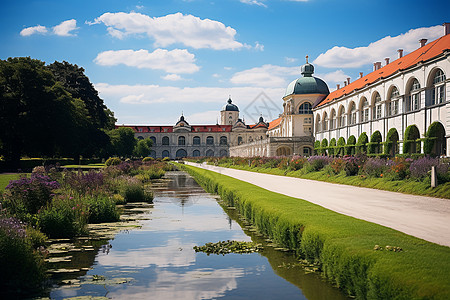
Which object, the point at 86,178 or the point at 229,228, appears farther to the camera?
the point at 86,178

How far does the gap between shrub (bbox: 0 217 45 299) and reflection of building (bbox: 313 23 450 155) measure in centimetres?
2578

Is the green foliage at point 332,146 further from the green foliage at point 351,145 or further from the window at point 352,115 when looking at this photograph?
the green foliage at point 351,145

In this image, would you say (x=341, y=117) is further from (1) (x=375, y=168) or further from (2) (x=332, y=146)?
(1) (x=375, y=168)

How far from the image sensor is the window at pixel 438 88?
1119 inches

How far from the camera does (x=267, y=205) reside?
10.0 metres

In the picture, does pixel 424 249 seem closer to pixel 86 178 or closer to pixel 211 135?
pixel 86 178

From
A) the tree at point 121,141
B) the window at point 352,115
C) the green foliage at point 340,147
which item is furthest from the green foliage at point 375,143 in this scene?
the tree at point 121,141

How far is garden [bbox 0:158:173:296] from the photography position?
5965 millimetres

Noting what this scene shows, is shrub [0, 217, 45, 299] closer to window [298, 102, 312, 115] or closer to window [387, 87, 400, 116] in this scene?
window [387, 87, 400, 116]

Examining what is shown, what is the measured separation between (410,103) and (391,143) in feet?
11.8

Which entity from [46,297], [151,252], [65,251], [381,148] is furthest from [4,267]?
[381,148]

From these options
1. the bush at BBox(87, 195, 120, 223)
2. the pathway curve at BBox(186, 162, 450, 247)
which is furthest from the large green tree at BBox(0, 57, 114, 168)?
the pathway curve at BBox(186, 162, 450, 247)

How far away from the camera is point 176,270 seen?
6.98 metres

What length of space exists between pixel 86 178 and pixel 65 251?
21.4 ft
